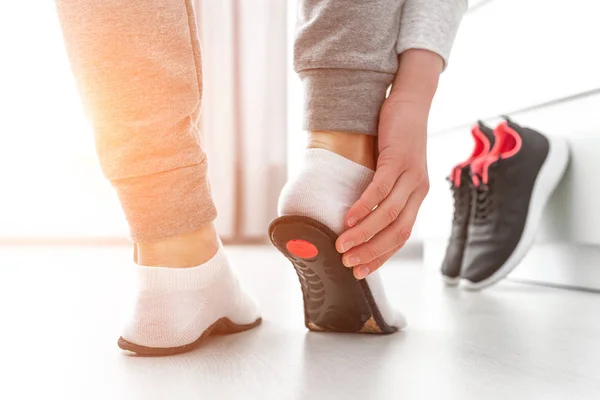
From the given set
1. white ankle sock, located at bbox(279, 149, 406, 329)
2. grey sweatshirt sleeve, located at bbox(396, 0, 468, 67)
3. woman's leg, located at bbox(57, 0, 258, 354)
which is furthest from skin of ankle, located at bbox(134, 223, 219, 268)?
grey sweatshirt sleeve, located at bbox(396, 0, 468, 67)

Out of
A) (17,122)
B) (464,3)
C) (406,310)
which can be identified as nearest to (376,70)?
(464,3)

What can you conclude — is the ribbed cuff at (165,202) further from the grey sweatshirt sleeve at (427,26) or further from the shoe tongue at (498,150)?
the shoe tongue at (498,150)

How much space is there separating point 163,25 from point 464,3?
41 centimetres

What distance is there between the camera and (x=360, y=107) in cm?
71

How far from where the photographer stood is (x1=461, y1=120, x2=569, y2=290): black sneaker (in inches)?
49.6

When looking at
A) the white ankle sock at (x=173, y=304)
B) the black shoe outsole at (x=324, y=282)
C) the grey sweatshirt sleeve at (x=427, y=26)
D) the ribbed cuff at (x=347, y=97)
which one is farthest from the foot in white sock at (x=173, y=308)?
the grey sweatshirt sleeve at (x=427, y=26)

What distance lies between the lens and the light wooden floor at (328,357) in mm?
550

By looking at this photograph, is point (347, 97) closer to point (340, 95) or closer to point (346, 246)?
point (340, 95)

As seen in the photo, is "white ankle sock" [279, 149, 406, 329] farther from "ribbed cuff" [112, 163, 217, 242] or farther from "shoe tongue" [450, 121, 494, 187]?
"shoe tongue" [450, 121, 494, 187]

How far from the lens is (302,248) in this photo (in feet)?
2.26

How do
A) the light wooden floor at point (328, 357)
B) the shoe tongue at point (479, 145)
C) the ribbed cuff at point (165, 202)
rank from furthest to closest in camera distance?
1. the shoe tongue at point (479, 145)
2. the ribbed cuff at point (165, 202)
3. the light wooden floor at point (328, 357)

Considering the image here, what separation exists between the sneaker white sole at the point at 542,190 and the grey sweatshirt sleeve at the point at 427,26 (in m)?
0.61

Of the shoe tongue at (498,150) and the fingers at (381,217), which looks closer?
the fingers at (381,217)

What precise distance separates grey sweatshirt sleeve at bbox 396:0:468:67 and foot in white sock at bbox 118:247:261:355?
1.19 feet
